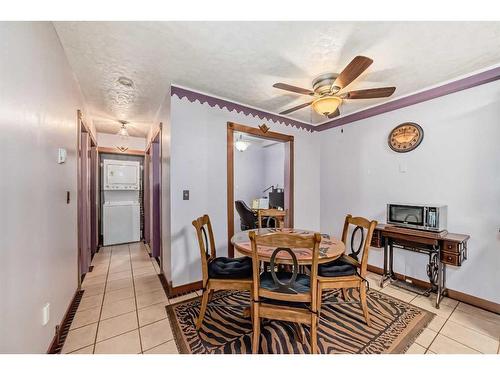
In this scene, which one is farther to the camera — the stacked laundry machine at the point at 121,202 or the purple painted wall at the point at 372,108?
the stacked laundry machine at the point at 121,202

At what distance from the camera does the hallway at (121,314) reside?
63.5 inches

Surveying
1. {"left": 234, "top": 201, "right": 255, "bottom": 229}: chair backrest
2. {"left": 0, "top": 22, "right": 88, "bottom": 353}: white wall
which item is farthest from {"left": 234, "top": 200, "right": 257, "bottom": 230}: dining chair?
{"left": 0, "top": 22, "right": 88, "bottom": 353}: white wall

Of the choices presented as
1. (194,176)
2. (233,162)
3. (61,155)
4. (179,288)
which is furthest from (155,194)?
(61,155)

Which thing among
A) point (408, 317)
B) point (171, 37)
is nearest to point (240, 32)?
point (171, 37)

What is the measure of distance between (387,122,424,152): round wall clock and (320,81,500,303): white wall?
0.06 metres

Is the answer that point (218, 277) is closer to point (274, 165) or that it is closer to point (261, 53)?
point (261, 53)

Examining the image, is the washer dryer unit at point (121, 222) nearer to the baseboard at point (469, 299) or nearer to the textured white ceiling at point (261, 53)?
the textured white ceiling at point (261, 53)

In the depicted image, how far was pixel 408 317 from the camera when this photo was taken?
2.00 metres

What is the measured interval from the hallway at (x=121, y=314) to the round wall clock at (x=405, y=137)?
11.2 ft

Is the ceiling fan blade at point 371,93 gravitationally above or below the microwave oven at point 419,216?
above

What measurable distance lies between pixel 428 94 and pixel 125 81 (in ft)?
11.9

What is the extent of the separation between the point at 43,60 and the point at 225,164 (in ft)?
6.08

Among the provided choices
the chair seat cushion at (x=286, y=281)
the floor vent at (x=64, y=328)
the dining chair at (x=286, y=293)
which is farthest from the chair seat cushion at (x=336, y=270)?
the floor vent at (x=64, y=328)
